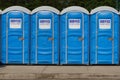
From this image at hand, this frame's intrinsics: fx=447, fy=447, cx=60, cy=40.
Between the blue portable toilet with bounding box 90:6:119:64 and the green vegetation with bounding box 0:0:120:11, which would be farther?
the green vegetation with bounding box 0:0:120:11

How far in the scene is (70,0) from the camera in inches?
1150

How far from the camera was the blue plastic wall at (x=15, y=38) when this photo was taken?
47.7ft

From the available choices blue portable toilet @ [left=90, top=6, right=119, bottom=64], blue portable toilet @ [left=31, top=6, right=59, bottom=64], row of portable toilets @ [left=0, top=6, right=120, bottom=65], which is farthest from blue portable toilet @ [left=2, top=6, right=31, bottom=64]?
blue portable toilet @ [left=90, top=6, right=119, bottom=64]

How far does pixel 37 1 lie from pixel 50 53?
13.5 metres

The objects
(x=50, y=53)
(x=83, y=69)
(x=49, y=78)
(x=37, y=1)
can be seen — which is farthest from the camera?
(x=37, y=1)

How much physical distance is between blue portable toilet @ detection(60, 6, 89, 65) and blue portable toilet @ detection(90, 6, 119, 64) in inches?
9.0

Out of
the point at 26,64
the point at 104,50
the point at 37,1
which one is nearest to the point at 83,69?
the point at 104,50

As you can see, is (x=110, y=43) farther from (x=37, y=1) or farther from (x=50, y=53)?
(x=37, y=1)

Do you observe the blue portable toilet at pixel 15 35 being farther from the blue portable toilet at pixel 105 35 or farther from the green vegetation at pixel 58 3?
the green vegetation at pixel 58 3

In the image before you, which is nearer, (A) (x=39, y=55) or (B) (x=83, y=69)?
(B) (x=83, y=69)

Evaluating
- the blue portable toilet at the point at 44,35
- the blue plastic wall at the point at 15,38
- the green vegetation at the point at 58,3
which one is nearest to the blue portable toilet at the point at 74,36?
the blue portable toilet at the point at 44,35

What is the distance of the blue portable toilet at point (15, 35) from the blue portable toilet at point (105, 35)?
7.08ft

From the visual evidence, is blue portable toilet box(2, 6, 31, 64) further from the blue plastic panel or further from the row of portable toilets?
the blue plastic panel

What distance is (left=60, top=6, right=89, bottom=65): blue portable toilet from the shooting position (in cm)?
1441
